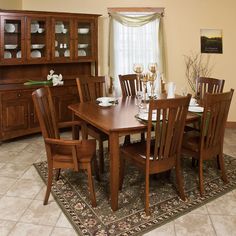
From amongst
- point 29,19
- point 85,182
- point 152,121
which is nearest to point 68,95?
point 29,19

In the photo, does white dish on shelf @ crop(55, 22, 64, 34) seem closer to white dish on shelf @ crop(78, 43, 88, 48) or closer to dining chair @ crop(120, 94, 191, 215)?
white dish on shelf @ crop(78, 43, 88, 48)

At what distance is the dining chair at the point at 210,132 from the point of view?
2.51 metres

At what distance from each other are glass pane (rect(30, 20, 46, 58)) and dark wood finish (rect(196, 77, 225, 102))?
228 cm

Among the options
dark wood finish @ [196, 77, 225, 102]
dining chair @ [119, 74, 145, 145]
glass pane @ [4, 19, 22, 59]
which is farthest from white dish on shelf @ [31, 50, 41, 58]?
dark wood finish @ [196, 77, 225, 102]

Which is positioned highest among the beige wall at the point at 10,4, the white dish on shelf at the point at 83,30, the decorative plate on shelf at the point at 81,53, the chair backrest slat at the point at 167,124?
the beige wall at the point at 10,4

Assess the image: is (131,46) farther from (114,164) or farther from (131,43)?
(114,164)

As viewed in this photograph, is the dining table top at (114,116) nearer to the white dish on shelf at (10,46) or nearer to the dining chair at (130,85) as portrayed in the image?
the dining chair at (130,85)

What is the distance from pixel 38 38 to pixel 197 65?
8.58 feet

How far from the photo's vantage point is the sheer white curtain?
15.6 feet

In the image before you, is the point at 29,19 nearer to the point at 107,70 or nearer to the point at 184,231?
the point at 107,70

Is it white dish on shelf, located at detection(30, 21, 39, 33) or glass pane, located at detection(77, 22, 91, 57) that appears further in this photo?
glass pane, located at detection(77, 22, 91, 57)

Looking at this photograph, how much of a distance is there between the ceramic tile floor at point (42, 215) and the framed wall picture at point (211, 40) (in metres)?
2.82

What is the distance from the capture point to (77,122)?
298 cm

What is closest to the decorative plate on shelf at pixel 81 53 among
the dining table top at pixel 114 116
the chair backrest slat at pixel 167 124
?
the dining table top at pixel 114 116
